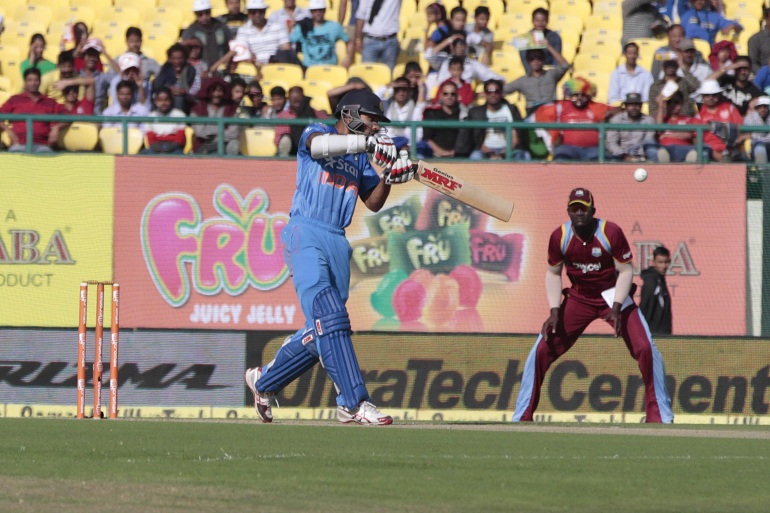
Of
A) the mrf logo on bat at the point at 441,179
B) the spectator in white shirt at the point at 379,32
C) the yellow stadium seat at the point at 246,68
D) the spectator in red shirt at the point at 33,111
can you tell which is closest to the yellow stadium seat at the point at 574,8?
the spectator in white shirt at the point at 379,32

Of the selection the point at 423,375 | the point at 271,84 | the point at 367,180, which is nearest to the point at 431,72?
the point at 271,84

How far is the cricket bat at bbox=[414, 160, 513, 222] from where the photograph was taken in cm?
1011

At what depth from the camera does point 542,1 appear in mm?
20672

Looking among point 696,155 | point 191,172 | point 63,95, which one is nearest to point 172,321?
point 191,172

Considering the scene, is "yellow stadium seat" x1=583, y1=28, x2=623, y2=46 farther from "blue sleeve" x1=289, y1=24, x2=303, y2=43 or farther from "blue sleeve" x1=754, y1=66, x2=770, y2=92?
"blue sleeve" x1=289, y1=24, x2=303, y2=43

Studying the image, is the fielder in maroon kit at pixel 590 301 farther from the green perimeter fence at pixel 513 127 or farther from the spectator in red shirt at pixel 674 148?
the spectator in red shirt at pixel 674 148

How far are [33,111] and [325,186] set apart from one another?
8829mm

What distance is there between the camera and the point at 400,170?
31.8 feet

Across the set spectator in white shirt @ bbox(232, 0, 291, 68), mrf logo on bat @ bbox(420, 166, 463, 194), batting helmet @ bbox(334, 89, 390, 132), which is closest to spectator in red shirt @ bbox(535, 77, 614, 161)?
spectator in white shirt @ bbox(232, 0, 291, 68)

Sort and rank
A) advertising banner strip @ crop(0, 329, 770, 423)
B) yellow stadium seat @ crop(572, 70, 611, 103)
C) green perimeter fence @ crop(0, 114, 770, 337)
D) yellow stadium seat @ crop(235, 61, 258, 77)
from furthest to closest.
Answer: yellow stadium seat @ crop(235, 61, 258, 77) → yellow stadium seat @ crop(572, 70, 611, 103) → green perimeter fence @ crop(0, 114, 770, 337) → advertising banner strip @ crop(0, 329, 770, 423)

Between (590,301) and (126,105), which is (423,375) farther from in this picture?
(126,105)

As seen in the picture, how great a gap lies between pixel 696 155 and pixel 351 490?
11204mm

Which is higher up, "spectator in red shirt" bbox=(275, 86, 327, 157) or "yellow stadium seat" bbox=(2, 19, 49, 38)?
"yellow stadium seat" bbox=(2, 19, 49, 38)

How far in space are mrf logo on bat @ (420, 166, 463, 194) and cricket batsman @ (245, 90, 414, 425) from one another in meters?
0.28
